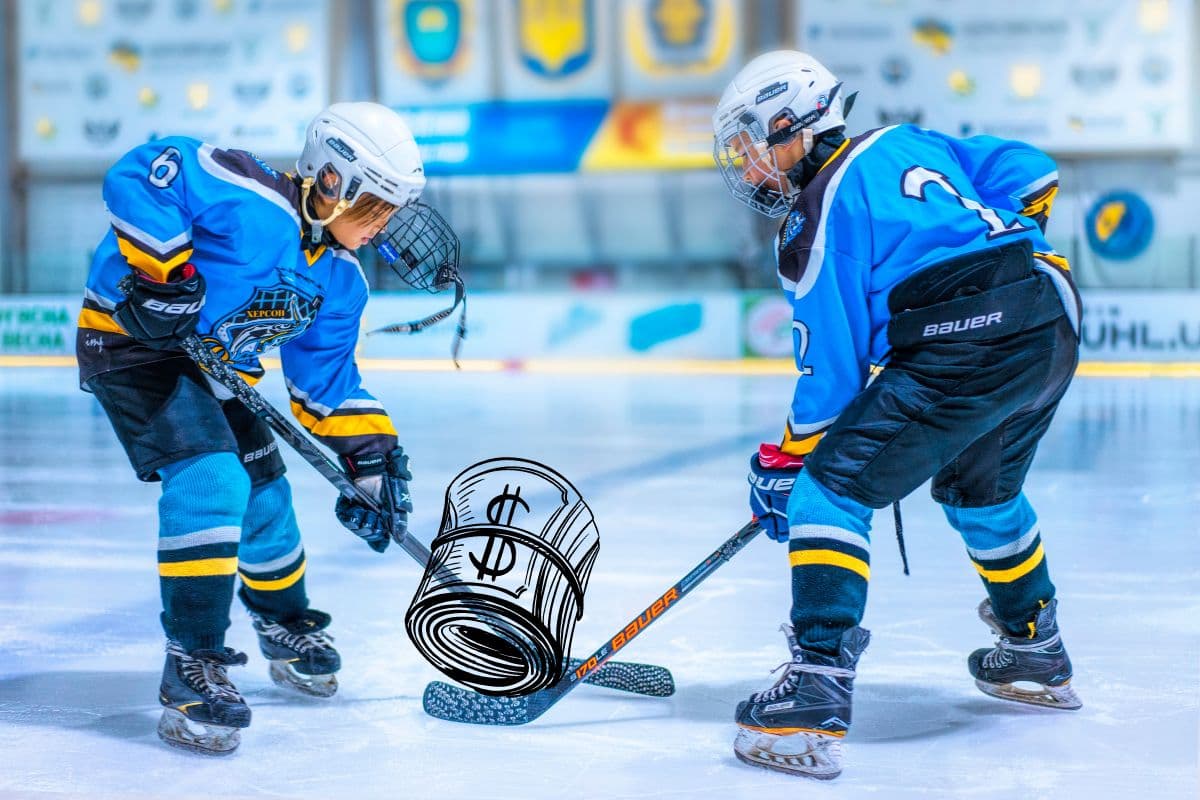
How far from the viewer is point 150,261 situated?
1.92 meters

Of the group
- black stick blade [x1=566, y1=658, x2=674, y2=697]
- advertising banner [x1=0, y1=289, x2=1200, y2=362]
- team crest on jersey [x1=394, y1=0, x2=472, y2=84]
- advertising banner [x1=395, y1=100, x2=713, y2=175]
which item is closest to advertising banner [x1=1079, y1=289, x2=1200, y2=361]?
advertising banner [x1=0, y1=289, x2=1200, y2=362]

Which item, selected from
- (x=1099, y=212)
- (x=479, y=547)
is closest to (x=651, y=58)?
(x=1099, y=212)

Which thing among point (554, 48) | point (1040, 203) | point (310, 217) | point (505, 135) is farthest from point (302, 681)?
point (554, 48)

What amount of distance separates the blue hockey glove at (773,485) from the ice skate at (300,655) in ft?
2.59

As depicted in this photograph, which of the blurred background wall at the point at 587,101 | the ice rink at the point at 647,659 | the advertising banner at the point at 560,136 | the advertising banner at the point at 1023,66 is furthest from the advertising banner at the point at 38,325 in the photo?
the advertising banner at the point at 1023,66

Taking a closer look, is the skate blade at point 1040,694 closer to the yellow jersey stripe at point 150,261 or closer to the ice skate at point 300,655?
the ice skate at point 300,655

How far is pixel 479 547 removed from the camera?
11.2 ft

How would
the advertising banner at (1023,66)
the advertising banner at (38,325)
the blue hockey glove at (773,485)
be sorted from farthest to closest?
the advertising banner at (1023,66)
the advertising banner at (38,325)
the blue hockey glove at (773,485)

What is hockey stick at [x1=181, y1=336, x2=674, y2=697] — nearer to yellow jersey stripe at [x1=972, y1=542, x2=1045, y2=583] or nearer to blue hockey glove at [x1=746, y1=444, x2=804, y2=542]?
blue hockey glove at [x1=746, y1=444, x2=804, y2=542]

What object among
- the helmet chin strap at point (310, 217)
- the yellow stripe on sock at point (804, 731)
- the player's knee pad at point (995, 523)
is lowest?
the yellow stripe on sock at point (804, 731)

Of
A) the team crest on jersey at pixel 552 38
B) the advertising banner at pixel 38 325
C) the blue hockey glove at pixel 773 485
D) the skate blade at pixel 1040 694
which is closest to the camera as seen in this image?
the blue hockey glove at pixel 773 485

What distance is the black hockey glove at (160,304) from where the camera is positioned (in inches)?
76.4

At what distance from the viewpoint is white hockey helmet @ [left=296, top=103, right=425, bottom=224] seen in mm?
2023

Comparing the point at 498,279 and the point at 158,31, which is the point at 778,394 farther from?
the point at 158,31
